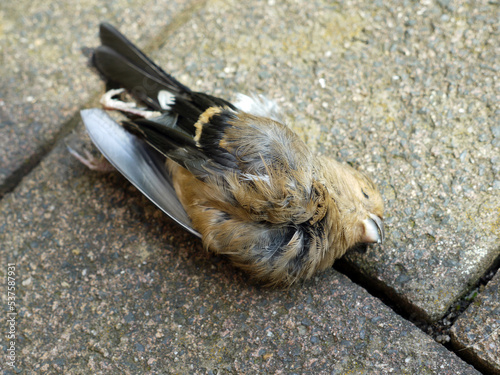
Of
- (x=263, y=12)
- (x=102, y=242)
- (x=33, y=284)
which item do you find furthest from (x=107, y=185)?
(x=263, y=12)

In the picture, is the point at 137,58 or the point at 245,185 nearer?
the point at 245,185

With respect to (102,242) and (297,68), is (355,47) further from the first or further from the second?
(102,242)

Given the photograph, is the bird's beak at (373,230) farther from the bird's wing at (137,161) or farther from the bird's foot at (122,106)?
the bird's foot at (122,106)

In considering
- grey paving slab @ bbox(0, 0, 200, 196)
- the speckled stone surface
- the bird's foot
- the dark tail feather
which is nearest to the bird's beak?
the speckled stone surface

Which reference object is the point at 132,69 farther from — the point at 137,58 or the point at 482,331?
the point at 482,331

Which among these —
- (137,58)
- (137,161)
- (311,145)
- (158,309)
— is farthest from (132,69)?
(158,309)

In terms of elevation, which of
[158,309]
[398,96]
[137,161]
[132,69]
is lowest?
[158,309]

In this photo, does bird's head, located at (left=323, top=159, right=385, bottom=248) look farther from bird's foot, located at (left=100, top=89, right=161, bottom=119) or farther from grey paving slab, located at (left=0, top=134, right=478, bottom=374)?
bird's foot, located at (left=100, top=89, right=161, bottom=119)
